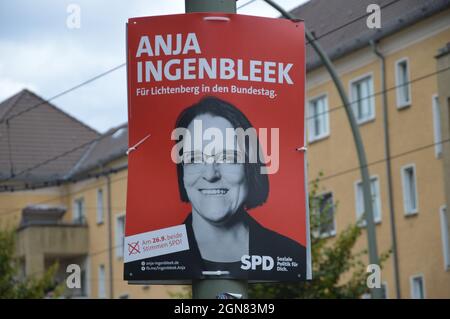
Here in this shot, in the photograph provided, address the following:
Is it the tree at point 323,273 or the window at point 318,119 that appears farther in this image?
the window at point 318,119

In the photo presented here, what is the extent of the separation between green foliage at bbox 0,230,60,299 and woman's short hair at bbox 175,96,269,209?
30.4 meters

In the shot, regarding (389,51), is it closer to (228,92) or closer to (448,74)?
(448,74)

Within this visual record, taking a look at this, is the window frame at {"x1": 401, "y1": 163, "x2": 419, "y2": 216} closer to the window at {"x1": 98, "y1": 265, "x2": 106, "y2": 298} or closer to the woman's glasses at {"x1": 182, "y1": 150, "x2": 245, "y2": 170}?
the window at {"x1": 98, "y1": 265, "x2": 106, "y2": 298}

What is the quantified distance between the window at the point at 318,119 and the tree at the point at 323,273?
12.2 metres

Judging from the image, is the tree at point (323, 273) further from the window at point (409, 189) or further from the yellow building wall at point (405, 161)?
the window at point (409, 189)

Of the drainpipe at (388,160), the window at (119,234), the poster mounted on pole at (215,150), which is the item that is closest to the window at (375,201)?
the drainpipe at (388,160)

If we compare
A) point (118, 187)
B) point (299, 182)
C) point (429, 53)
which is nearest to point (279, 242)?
point (299, 182)

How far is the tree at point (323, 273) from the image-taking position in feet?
94.4

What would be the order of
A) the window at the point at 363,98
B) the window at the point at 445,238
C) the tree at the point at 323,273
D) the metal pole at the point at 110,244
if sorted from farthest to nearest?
the metal pole at the point at 110,244 < the window at the point at 363,98 < the window at the point at 445,238 < the tree at the point at 323,273

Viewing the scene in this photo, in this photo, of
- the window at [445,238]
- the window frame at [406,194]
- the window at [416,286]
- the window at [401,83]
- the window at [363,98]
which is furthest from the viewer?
the window at [363,98]

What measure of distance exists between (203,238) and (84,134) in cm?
5721

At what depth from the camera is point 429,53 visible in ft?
122

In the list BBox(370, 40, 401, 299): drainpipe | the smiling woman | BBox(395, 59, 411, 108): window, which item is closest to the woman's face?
the smiling woman
